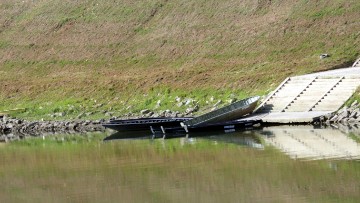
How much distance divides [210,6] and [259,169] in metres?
53.5

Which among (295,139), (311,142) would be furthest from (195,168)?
(295,139)

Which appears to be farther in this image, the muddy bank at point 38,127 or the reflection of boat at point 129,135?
the muddy bank at point 38,127

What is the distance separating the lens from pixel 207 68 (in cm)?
6850

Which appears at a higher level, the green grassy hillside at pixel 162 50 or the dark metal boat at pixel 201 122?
the green grassy hillside at pixel 162 50

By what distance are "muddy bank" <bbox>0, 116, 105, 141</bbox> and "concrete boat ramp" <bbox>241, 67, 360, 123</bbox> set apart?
40.9ft

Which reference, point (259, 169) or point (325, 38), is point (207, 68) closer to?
point (325, 38)

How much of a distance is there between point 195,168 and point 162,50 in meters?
44.4

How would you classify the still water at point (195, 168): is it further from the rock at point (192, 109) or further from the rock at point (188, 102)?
the rock at point (188, 102)

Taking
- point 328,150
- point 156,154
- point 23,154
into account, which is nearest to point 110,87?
point 23,154

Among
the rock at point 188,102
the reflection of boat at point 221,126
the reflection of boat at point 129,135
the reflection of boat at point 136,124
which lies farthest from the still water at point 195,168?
the rock at point 188,102

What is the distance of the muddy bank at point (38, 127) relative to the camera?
61438 millimetres

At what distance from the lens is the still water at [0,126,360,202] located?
26891mm

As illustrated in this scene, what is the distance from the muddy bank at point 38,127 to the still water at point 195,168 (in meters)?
10.1

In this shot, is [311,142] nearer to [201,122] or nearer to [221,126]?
[221,126]
